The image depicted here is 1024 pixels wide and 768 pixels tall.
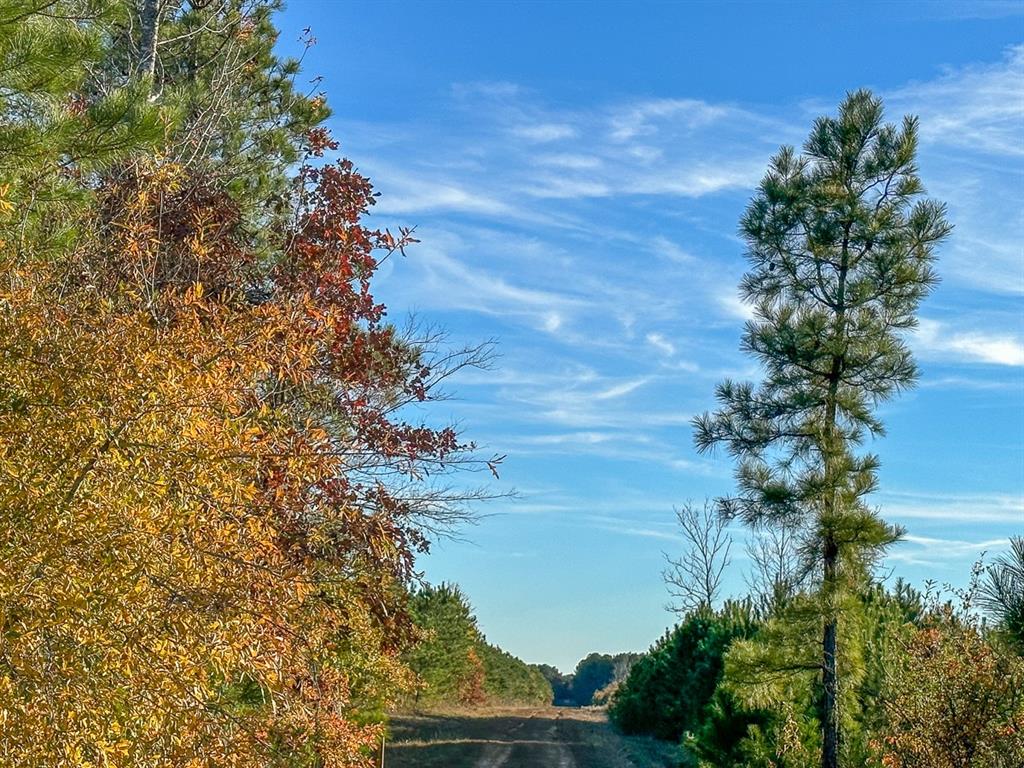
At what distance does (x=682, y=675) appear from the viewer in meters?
31.3

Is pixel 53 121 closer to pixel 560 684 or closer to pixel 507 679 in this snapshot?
pixel 507 679

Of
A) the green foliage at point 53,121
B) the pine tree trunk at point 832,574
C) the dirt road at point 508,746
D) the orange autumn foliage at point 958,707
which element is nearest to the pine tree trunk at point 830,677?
the pine tree trunk at point 832,574

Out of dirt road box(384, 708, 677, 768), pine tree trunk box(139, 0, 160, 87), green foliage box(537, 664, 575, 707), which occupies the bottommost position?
green foliage box(537, 664, 575, 707)

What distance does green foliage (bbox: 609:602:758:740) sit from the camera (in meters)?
24.8

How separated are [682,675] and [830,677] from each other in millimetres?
16409

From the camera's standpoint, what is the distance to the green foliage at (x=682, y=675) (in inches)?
A: 976

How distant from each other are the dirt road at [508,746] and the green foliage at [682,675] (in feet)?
3.02

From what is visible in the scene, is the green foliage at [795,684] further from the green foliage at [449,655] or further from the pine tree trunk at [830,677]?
the green foliage at [449,655]

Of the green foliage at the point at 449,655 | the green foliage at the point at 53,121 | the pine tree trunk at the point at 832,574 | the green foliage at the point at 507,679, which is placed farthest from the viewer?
the green foliage at the point at 507,679

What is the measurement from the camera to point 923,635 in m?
10.5

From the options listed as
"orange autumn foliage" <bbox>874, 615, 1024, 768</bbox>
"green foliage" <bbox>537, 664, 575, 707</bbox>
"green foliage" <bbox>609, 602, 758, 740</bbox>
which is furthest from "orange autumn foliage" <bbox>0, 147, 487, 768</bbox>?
"green foliage" <bbox>537, 664, 575, 707</bbox>

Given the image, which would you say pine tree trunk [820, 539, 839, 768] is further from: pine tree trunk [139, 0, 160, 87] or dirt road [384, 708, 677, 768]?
pine tree trunk [139, 0, 160, 87]

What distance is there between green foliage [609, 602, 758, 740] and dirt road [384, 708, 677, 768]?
92 centimetres

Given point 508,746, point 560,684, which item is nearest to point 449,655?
point 508,746
